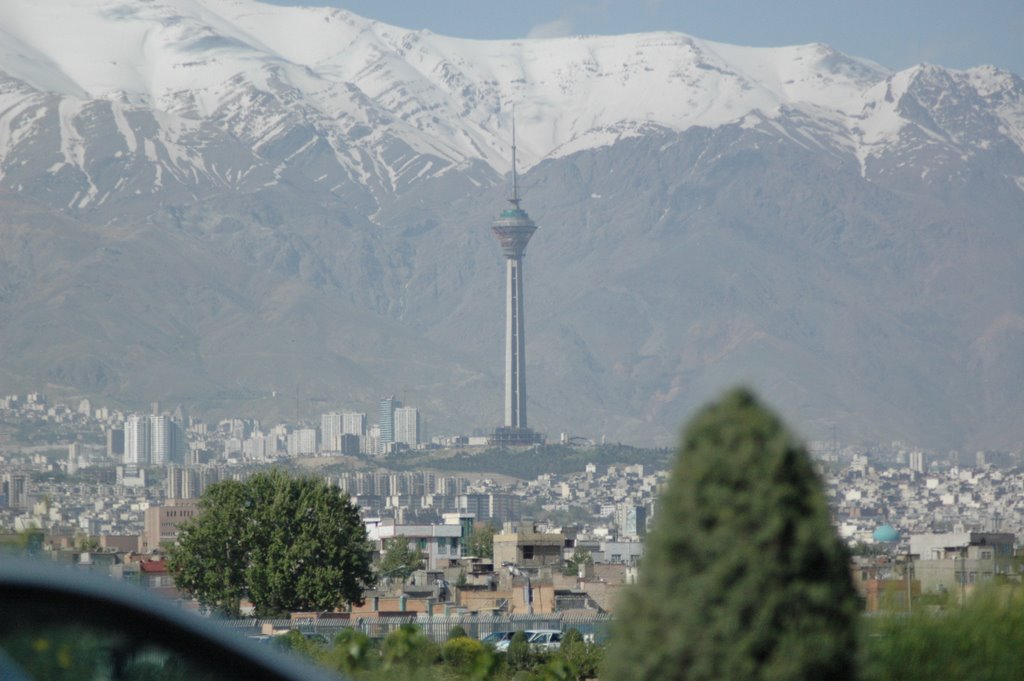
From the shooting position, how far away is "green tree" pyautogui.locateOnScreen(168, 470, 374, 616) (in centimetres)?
6594

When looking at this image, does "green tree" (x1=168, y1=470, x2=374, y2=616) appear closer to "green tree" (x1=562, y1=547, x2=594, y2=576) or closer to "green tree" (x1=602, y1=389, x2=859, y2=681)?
"green tree" (x1=562, y1=547, x2=594, y2=576)

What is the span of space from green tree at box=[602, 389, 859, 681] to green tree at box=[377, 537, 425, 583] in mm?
87962

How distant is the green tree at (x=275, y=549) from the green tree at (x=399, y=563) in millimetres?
24068

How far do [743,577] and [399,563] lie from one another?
97731mm

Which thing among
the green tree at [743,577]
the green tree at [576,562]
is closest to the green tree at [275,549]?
the green tree at [576,562]

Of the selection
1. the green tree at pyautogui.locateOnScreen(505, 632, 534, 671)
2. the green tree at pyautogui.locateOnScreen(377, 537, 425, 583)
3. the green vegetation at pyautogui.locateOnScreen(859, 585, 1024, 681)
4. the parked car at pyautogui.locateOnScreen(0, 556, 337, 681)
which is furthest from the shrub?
the green tree at pyautogui.locateOnScreen(377, 537, 425, 583)

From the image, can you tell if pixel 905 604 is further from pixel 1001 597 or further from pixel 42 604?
pixel 42 604

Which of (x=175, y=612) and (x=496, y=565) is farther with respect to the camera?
(x=496, y=565)

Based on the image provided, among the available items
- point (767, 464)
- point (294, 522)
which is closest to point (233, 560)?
point (294, 522)

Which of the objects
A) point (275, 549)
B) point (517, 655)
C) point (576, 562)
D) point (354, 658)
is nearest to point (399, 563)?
point (576, 562)

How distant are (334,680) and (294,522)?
65486mm

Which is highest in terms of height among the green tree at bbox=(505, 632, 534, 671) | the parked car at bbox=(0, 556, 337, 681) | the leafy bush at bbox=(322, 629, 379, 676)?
the parked car at bbox=(0, 556, 337, 681)

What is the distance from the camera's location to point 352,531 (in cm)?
6881

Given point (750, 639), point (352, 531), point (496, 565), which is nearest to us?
point (750, 639)
